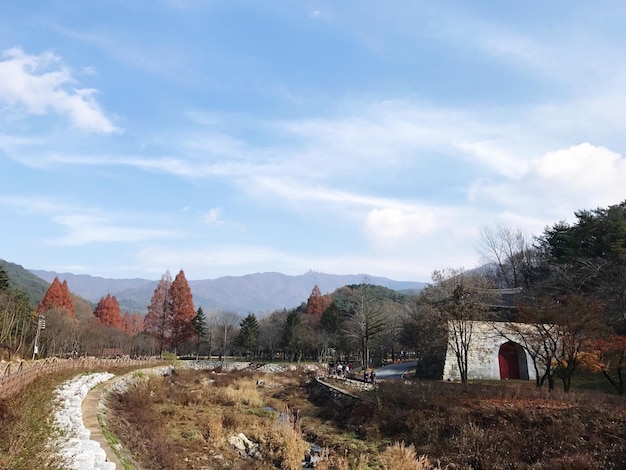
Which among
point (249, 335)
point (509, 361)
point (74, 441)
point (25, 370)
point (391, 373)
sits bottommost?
point (391, 373)

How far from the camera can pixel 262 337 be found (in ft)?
225

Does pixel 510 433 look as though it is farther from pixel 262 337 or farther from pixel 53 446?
pixel 262 337

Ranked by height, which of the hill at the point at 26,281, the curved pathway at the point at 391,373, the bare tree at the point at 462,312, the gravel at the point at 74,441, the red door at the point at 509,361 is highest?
the hill at the point at 26,281

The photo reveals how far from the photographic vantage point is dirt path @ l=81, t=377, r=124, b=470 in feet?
28.1

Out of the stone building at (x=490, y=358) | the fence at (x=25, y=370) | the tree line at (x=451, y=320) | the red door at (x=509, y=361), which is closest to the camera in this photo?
the fence at (x=25, y=370)

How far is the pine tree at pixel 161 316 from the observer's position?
200 ft

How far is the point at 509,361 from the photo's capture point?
→ 3117 centimetres

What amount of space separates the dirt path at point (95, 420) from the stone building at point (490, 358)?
72.2ft

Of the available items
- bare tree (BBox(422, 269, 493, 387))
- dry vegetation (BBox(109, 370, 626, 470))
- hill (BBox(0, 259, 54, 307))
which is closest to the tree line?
bare tree (BBox(422, 269, 493, 387))

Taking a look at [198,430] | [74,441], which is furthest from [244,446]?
[74,441]

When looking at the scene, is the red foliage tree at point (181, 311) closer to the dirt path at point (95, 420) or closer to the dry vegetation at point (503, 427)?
the dirt path at point (95, 420)

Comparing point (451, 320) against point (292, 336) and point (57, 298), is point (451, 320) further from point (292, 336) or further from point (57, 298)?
point (57, 298)

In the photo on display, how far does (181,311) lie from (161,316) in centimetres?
301

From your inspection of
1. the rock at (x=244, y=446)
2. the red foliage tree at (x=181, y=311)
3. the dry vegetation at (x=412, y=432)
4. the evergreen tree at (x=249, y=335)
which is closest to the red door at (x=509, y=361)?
the dry vegetation at (x=412, y=432)
